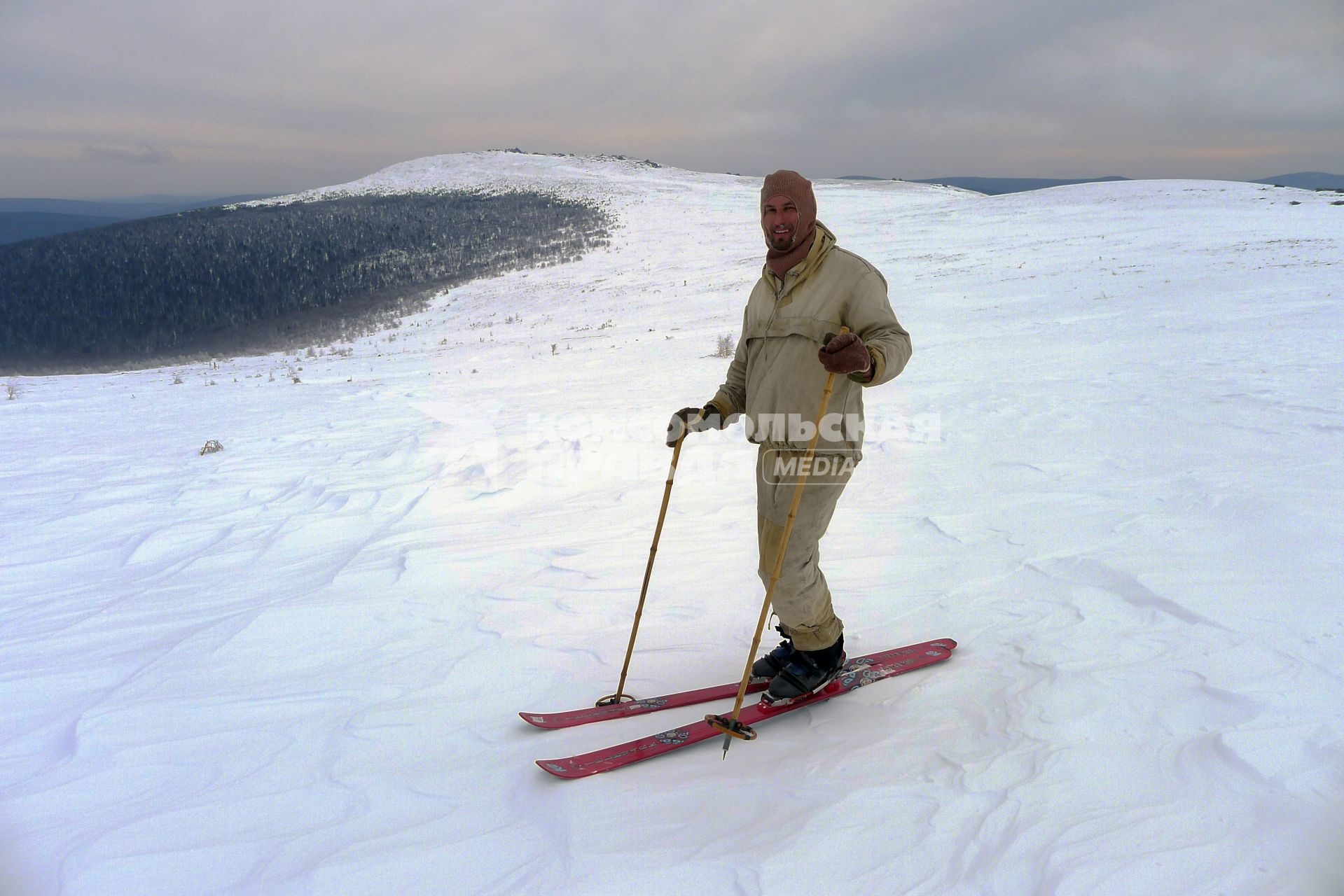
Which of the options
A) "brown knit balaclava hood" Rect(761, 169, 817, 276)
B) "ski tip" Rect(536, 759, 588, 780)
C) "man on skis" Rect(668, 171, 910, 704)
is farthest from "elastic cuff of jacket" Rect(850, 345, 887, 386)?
"ski tip" Rect(536, 759, 588, 780)

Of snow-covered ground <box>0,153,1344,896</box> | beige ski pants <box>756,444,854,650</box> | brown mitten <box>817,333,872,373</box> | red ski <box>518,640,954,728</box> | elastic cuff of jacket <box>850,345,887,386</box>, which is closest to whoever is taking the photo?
snow-covered ground <box>0,153,1344,896</box>

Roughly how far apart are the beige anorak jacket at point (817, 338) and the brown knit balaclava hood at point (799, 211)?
3 centimetres

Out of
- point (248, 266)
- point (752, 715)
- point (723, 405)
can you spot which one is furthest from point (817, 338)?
point (248, 266)

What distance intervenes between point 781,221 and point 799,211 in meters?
0.08

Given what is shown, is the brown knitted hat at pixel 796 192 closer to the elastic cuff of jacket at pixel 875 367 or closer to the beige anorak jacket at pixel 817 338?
the beige anorak jacket at pixel 817 338

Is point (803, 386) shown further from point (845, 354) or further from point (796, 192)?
point (796, 192)

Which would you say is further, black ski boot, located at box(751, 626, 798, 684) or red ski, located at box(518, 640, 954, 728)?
black ski boot, located at box(751, 626, 798, 684)

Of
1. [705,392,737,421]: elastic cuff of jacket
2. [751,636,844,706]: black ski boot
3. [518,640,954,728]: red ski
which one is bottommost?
[518,640,954,728]: red ski

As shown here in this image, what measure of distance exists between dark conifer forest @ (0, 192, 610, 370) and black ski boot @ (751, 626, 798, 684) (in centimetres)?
3340

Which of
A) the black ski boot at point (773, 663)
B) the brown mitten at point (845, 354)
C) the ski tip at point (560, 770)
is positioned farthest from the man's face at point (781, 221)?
the ski tip at point (560, 770)

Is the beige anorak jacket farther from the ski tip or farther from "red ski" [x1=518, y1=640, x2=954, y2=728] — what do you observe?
the ski tip

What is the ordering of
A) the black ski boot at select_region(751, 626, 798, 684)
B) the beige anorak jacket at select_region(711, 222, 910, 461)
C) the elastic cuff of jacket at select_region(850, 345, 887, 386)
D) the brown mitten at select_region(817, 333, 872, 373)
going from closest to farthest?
the brown mitten at select_region(817, 333, 872, 373) < the elastic cuff of jacket at select_region(850, 345, 887, 386) < the beige anorak jacket at select_region(711, 222, 910, 461) < the black ski boot at select_region(751, 626, 798, 684)

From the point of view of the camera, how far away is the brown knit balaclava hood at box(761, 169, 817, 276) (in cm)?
272

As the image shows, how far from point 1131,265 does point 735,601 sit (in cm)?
1574
